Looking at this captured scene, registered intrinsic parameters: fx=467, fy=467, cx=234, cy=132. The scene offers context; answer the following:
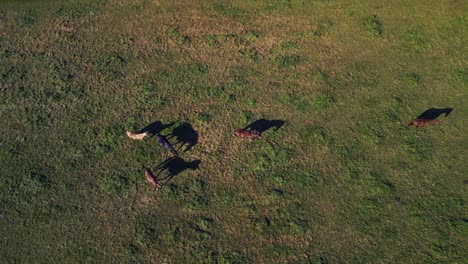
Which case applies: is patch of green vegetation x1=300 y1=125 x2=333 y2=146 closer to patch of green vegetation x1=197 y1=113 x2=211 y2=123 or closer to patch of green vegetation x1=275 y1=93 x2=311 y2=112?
patch of green vegetation x1=275 y1=93 x2=311 y2=112

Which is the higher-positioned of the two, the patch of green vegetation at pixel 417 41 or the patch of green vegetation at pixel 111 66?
the patch of green vegetation at pixel 111 66

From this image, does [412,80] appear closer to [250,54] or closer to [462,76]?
[462,76]

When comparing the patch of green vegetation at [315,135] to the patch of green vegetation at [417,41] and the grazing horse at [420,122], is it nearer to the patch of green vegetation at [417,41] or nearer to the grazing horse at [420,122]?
the grazing horse at [420,122]

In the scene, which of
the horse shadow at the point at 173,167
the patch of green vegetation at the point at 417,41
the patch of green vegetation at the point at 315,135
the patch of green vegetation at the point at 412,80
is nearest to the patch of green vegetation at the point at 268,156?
the patch of green vegetation at the point at 315,135

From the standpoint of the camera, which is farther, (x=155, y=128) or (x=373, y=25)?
(x=373, y=25)

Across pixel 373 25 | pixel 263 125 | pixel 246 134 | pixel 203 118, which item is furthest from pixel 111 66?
pixel 373 25

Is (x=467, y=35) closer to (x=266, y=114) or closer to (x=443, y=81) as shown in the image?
(x=443, y=81)

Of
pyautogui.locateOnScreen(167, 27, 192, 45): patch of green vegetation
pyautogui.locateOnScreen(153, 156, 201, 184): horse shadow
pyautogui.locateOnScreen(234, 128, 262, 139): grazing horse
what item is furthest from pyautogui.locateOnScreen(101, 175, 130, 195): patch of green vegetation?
pyautogui.locateOnScreen(167, 27, 192, 45): patch of green vegetation

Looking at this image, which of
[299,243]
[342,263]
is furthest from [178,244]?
[342,263]
